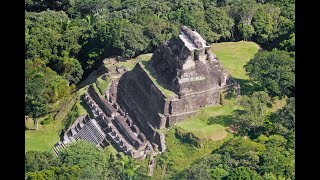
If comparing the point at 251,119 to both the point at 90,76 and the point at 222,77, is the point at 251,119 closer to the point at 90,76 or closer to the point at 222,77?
the point at 222,77

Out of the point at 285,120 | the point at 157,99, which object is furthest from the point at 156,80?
the point at 285,120

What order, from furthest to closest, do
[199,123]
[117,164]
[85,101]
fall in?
[85,101] → [199,123] → [117,164]

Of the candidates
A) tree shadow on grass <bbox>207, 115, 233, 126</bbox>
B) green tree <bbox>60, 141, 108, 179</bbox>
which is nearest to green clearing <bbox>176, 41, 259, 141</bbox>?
tree shadow on grass <bbox>207, 115, 233, 126</bbox>

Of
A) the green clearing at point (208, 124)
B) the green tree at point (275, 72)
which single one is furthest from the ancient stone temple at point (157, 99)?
the green tree at point (275, 72)

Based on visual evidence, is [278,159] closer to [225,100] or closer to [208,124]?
[208,124]

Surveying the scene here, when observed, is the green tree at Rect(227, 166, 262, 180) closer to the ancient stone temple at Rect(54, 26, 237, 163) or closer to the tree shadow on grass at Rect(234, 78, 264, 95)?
the ancient stone temple at Rect(54, 26, 237, 163)

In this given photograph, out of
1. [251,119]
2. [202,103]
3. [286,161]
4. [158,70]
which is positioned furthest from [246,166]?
[158,70]
